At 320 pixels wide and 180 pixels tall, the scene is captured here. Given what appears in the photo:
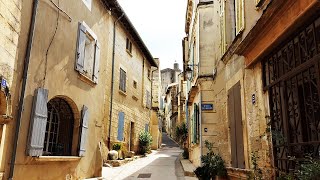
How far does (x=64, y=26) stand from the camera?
745cm

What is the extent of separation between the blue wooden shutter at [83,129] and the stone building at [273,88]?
3.93m

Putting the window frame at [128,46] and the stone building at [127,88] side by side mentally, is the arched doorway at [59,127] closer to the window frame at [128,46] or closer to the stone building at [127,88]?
the stone building at [127,88]

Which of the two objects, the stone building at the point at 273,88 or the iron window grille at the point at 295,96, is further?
the stone building at the point at 273,88

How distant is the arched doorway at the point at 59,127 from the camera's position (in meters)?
7.45

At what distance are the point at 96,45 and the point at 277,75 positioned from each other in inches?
250

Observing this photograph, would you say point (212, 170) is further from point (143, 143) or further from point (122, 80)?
point (143, 143)

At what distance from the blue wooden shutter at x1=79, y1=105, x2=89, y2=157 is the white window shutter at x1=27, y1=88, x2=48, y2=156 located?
1699 millimetres

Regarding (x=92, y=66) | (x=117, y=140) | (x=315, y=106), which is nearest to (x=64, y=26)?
(x=92, y=66)

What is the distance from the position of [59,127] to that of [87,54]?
8.17 feet

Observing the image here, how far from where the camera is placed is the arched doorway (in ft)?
24.4

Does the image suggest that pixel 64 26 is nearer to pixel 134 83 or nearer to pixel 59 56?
pixel 59 56

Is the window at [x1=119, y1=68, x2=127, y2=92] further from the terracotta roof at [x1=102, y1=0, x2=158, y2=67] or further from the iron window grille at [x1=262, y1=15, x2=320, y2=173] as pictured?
the iron window grille at [x1=262, y1=15, x2=320, y2=173]

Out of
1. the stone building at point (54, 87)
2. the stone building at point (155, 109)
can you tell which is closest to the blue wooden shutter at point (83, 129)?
the stone building at point (54, 87)

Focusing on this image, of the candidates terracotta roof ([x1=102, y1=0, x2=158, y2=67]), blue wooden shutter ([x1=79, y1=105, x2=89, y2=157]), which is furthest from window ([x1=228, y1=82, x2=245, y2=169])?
terracotta roof ([x1=102, y1=0, x2=158, y2=67])
